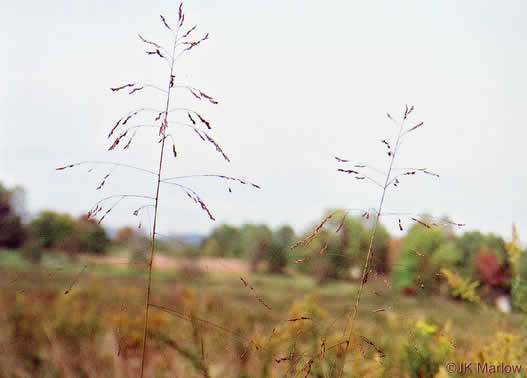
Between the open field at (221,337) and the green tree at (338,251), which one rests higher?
the green tree at (338,251)

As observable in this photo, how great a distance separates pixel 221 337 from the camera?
1.48 meters

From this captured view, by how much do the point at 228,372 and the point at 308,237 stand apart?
122cm

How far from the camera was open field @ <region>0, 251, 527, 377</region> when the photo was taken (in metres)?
1.36

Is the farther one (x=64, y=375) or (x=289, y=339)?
(x=64, y=375)

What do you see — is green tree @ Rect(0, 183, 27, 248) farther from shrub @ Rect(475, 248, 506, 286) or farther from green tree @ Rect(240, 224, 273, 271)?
shrub @ Rect(475, 248, 506, 286)

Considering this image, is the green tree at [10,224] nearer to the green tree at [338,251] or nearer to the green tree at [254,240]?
the green tree at [254,240]

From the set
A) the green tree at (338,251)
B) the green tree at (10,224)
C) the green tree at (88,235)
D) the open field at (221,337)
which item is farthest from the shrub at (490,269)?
the green tree at (10,224)

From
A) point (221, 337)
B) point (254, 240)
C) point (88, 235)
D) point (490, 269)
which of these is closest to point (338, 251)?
point (221, 337)

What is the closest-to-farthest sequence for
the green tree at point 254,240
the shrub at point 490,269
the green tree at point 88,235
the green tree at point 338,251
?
the green tree at point 338,251, the green tree at point 88,235, the shrub at point 490,269, the green tree at point 254,240

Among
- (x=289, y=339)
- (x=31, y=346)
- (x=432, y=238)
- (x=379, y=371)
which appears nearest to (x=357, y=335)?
(x=379, y=371)

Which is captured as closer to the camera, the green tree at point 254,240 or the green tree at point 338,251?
the green tree at point 338,251

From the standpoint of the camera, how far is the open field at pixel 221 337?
4.46 feet

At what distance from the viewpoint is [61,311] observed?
12.9 ft

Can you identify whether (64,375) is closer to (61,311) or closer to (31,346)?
(31,346)
